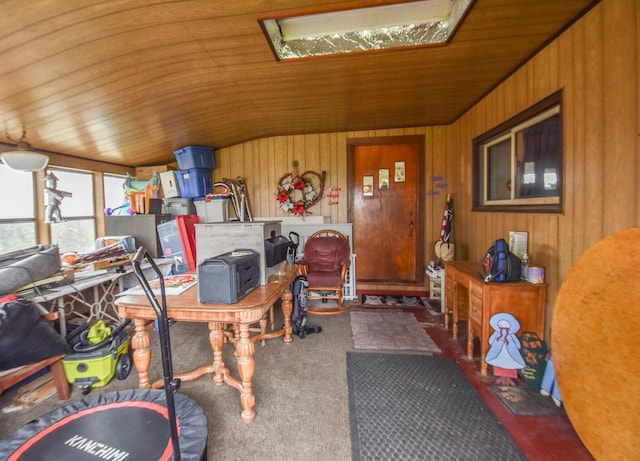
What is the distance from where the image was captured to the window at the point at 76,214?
3.28 m

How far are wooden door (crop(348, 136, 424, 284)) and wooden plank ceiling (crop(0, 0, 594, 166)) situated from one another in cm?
70

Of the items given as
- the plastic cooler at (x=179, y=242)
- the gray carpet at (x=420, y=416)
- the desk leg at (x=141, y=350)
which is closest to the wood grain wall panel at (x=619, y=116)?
the gray carpet at (x=420, y=416)

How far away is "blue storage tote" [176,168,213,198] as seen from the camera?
3898 mm

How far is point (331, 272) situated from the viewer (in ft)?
11.6

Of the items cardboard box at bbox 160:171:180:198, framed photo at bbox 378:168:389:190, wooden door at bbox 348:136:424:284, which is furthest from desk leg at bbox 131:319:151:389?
framed photo at bbox 378:168:389:190

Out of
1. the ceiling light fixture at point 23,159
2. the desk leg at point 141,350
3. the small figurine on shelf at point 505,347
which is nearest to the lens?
the desk leg at point 141,350

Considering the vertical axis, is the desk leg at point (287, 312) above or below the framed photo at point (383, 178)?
below

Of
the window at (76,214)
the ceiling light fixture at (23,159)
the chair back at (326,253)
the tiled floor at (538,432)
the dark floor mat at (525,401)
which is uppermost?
the ceiling light fixture at (23,159)

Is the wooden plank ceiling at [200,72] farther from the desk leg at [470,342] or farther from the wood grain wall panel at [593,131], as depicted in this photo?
the desk leg at [470,342]

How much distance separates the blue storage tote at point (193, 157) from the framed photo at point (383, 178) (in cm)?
256

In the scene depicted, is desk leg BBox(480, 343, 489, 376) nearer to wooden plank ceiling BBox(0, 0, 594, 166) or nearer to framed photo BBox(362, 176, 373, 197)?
wooden plank ceiling BBox(0, 0, 594, 166)

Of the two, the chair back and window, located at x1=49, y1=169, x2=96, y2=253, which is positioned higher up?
window, located at x1=49, y1=169, x2=96, y2=253

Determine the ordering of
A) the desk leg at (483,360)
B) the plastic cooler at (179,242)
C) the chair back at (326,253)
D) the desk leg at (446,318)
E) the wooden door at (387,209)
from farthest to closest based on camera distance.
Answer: the wooden door at (387,209) < the chair back at (326,253) < the plastic cooler at (179,242) < the desk leg at (446,318) < the desk leg at (483,360)

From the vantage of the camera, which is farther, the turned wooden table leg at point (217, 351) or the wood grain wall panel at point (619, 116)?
the turned wooden table leg at point (217, 351)
